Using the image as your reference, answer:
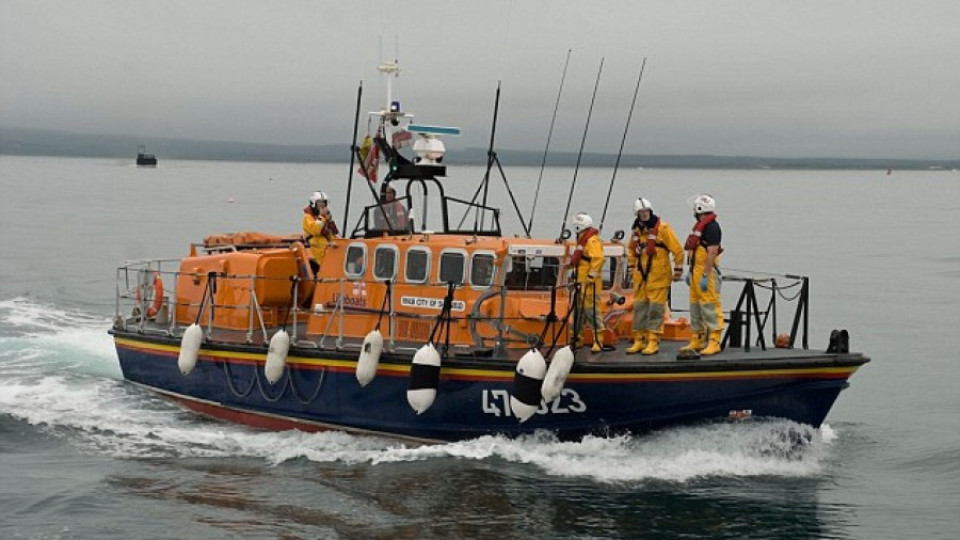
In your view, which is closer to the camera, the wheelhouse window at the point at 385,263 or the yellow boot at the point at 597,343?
the yellow boot at the point at 597,343

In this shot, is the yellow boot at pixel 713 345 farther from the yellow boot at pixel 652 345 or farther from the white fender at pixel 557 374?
the white fender at pixel 557 374

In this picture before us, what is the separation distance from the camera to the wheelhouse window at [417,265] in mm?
13164

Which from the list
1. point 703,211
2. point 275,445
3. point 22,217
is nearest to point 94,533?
point 275,445

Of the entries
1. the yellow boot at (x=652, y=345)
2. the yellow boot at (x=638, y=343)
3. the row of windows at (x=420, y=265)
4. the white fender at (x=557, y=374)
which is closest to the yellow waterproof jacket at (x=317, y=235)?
the row of windows at (x=420, y=265)

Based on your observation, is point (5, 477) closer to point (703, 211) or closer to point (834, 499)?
point (703, 211)

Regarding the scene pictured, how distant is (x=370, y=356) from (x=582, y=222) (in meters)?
2.66

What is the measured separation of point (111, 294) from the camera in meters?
28.3

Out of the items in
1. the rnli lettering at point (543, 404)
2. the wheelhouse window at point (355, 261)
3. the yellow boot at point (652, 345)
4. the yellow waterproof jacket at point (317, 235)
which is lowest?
the rnli lettering at point (543, 404)

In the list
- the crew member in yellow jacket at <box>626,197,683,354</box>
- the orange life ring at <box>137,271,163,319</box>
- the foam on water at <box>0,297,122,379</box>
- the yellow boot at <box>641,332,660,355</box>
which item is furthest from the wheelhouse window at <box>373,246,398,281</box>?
the foam on water at <box>0,297,122,379</box>

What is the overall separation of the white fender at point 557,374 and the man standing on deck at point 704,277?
50.0 inches

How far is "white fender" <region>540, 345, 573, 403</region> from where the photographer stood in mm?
11625

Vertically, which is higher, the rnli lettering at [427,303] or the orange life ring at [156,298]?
the rnli lettering at [427,303]

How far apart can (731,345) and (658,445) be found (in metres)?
1.46

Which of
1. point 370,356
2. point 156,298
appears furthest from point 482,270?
point 156,298
